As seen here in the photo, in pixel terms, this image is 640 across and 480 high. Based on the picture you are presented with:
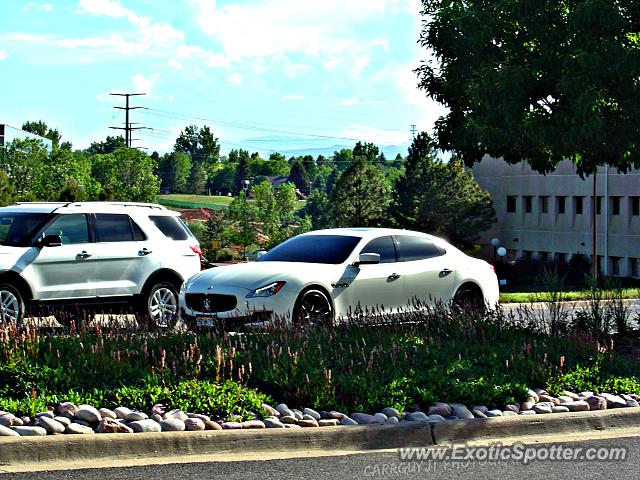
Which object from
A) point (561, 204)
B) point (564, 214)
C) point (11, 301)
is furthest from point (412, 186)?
point (11, 301)

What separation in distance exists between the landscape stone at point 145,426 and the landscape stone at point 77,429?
12.4 inches

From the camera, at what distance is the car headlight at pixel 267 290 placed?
1482cm

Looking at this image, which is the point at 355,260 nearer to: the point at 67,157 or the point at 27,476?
the point at 27,476

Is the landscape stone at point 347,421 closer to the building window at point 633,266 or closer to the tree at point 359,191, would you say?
the building window at point 633,266

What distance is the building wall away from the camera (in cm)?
8025

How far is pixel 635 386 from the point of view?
35.7 ft

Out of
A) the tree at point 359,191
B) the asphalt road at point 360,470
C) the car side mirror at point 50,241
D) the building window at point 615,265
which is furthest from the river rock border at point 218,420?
the tree at point 359,191

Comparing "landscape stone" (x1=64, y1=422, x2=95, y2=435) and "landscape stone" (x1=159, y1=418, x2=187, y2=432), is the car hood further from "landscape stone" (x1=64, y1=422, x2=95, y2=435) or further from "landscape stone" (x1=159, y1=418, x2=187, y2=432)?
"landscape stone" (x1=64, y1=422, x2=95, y2=435)

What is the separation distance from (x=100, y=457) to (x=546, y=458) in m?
3.25

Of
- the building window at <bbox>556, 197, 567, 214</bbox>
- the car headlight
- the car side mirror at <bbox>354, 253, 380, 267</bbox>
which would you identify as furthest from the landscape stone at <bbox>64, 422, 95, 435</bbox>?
the building window at <bbox>556, 197, 567, 214</bbox>

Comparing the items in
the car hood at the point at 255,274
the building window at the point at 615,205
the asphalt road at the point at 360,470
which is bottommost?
the asphalt road at the point at 360,470

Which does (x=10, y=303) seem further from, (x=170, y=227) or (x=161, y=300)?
(x=170, y=227)

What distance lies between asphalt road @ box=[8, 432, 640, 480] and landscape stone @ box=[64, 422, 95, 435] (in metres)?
0.58

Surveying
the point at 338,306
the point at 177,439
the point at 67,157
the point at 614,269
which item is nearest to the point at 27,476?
the point at 177,439
